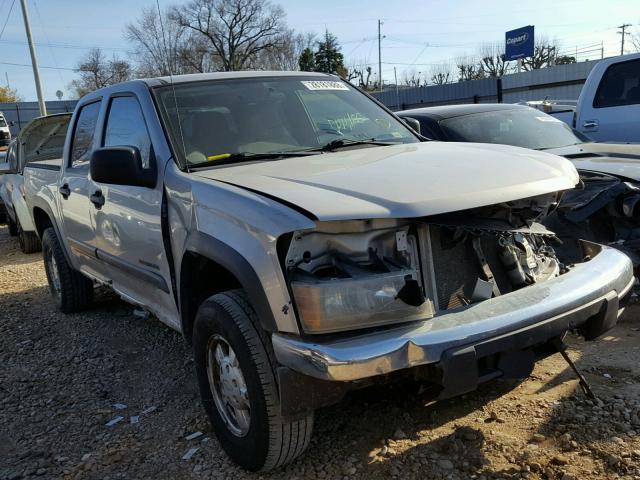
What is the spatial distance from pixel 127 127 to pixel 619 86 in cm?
584

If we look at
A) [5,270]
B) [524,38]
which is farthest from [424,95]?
[5,270]

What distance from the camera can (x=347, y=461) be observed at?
2.79 metres

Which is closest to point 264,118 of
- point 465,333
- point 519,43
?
point 465,333

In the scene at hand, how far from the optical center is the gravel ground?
2.71 metres

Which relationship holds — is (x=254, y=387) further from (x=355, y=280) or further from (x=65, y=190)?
(x=65, y=190)

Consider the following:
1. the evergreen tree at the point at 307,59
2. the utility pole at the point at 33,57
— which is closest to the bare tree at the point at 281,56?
the evergreen tree at the point at 307,59

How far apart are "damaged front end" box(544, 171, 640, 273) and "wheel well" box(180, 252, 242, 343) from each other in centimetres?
249

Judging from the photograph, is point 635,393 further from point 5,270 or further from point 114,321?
point 5,270

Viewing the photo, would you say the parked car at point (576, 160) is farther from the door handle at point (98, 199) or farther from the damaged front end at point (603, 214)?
the door handle at point (98, 199)

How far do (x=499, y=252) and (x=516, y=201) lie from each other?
0.81 ft

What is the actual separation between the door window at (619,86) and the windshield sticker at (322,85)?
4.33 metres

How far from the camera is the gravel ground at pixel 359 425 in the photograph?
2705 millimetres

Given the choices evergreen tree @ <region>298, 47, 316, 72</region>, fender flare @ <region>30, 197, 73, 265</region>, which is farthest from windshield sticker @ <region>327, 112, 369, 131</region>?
evergreen tree @ <region>298, 47, 316, 72</region>

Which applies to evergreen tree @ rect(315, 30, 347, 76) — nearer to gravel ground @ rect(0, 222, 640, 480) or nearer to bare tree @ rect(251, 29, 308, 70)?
bare tree @ rect(251, 29, 308, 70)
